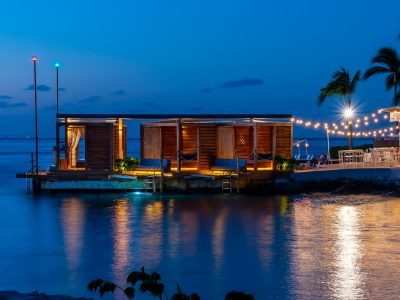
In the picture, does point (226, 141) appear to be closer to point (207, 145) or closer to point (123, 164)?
point (207, 145)

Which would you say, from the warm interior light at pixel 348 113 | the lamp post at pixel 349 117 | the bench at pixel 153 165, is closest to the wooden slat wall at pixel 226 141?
the bench at pixel 153 165

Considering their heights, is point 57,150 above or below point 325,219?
above

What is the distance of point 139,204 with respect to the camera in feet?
90.1

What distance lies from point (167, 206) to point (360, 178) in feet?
30.5

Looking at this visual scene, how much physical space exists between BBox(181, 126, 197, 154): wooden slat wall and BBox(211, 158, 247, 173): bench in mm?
1426

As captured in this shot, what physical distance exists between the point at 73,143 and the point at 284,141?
10.8 m

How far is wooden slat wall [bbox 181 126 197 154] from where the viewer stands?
33406 millimetres

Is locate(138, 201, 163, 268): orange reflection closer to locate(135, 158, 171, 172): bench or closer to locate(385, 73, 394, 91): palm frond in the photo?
locate(135, 158, 171, 172): bench

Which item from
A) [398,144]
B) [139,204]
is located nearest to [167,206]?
[139,204]

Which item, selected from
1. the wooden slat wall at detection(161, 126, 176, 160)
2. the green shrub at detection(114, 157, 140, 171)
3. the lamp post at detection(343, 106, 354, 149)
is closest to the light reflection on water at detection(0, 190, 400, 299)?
the green shrub at detection(114, 157, 140, 171)

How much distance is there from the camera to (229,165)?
32.2 metres

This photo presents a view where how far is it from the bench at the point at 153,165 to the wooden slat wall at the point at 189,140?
1452mm

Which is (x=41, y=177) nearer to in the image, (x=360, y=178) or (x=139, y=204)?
(x=139, y=204)

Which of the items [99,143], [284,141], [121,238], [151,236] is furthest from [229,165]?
[121,238]
